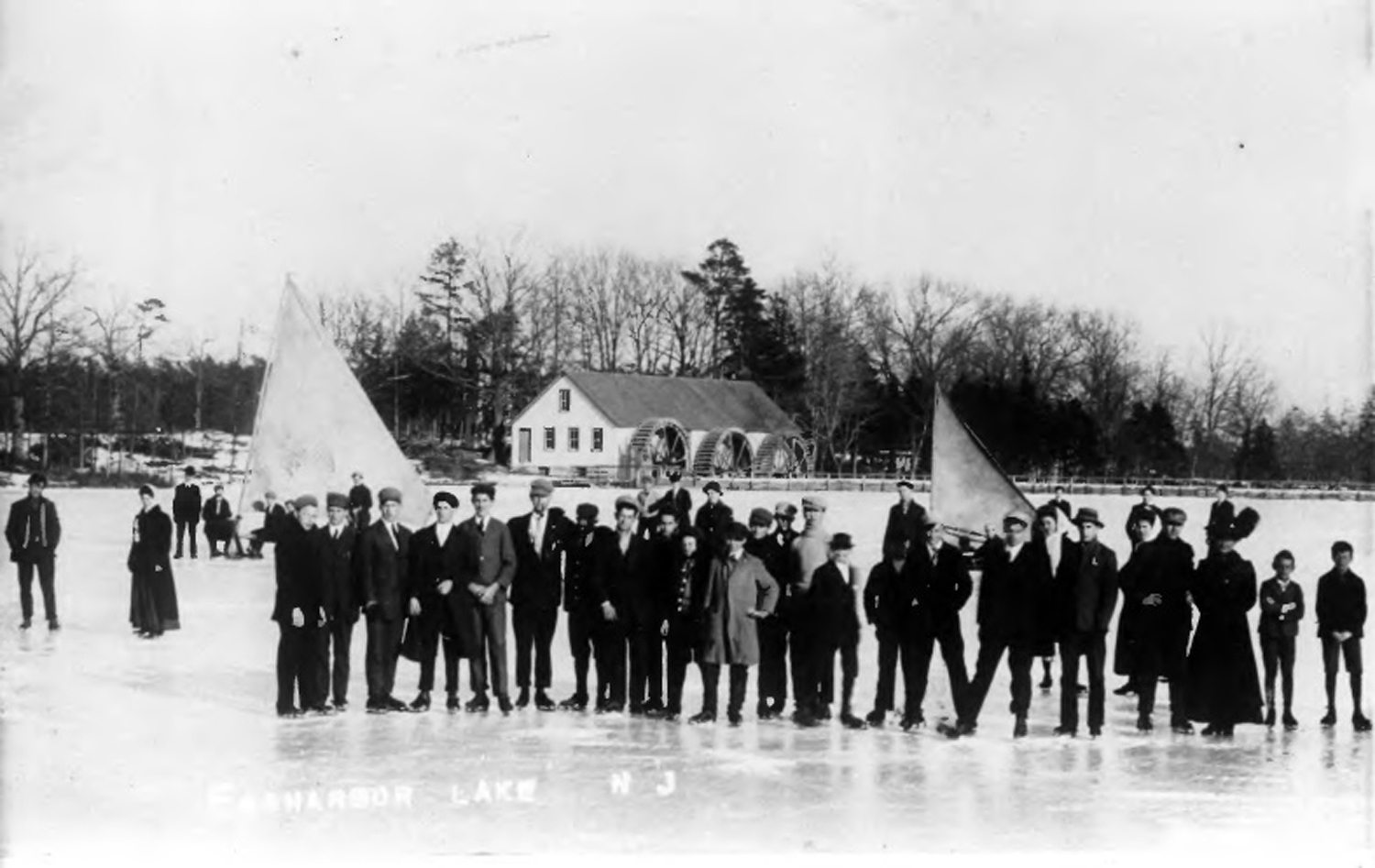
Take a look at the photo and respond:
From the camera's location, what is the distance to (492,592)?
9.34 meters

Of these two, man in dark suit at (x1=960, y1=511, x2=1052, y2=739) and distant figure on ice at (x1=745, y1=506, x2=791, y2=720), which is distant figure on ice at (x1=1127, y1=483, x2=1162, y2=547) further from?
distant figure on ice at (x1=745, y1=506, x2=791, y2=720)

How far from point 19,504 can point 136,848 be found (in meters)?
7.06

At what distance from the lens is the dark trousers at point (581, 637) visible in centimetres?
955

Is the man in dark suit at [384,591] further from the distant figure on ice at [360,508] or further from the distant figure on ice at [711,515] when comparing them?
the distant figure on ice at [711,515]

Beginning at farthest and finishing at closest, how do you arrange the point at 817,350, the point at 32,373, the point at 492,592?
the point at 817,350 → the point at 32,373 → the point at 492,592

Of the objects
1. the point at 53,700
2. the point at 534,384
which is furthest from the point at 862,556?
the point at 534,384

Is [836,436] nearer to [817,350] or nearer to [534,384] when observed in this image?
[817,350]

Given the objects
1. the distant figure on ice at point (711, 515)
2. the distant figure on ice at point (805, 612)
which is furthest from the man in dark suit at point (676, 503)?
the distant figure on ice at point (805, 612)

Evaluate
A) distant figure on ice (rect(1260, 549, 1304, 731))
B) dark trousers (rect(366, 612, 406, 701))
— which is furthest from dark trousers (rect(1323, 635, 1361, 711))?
dark trousers (rect(366, 612, 406, 701))

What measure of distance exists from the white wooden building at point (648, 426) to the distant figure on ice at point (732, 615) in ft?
140

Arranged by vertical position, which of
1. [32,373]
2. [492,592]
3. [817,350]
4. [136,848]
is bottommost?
[136,848]

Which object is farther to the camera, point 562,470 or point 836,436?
point 562,470

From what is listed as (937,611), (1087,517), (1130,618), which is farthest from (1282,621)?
(937,611)

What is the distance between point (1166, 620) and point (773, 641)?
2.83m
